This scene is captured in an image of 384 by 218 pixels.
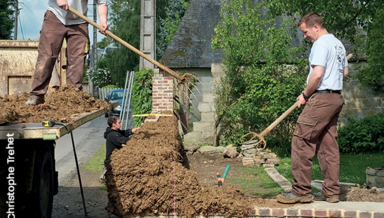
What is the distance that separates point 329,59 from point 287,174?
5177 millimetres

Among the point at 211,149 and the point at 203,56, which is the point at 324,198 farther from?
the point at 203,56

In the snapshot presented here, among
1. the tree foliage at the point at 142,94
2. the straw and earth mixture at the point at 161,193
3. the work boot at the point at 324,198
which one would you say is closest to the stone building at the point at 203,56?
the tree foliage at the point at 142,94

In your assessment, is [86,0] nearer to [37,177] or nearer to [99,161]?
[37,177]

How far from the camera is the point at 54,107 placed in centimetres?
460

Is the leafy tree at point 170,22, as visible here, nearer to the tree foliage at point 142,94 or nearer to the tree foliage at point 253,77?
the tree foliage at point 142,94

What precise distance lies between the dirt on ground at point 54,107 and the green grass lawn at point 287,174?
12.0 ft

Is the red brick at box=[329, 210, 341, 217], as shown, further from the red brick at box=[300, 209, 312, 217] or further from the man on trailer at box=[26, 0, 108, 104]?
the man on trailer at box=[26, 0, 108, 104]

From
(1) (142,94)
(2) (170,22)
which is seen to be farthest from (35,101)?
(2) (170,22)

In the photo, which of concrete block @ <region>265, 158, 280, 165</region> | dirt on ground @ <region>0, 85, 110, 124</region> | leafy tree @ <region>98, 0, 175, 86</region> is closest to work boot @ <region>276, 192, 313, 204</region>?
dirt on ground @ <region>0, 85, 110, 124</region>

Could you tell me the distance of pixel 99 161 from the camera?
11539 millimetres

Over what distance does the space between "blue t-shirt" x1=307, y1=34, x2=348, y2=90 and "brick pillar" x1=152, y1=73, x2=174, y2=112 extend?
8.25m

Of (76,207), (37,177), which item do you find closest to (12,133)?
(37,177)

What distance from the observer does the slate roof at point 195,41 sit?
22172 mm

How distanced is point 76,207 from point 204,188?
313 centimetres
